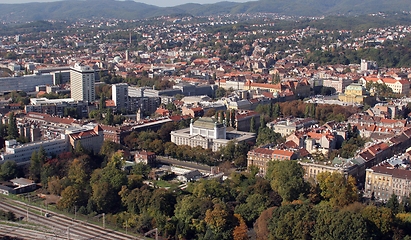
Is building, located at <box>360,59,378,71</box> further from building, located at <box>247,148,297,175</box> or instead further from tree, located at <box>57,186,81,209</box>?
tree, located at <box>57,186,81,209</box>

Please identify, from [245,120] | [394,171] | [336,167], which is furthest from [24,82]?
[394,171]

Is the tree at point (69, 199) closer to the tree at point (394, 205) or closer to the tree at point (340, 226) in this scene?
the tree at point (340, 226)

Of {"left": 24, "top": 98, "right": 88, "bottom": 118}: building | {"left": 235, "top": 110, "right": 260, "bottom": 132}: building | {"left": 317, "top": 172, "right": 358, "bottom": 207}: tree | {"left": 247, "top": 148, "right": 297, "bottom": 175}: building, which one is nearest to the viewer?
{"left": 317, "top": 172, "right": 358, "bottom": 207}: tree

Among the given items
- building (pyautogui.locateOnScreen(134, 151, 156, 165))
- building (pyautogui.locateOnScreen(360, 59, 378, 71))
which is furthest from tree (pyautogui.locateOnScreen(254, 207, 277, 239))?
building (pyautogui.locateOnScreen(360, 59, 378, 71))

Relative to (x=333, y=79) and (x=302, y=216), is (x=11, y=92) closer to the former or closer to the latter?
(x=333, y=79)

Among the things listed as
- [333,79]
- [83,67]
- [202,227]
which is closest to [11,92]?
[83,67]
